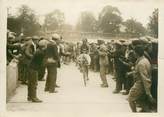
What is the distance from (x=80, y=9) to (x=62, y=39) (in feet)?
0.39

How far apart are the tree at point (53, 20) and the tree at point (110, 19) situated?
0.13 metres

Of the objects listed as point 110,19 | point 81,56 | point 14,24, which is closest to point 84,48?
point 81,56

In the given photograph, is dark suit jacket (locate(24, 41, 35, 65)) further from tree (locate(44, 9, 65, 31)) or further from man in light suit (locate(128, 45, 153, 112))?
man in light suit (locate(128, 45, 153, 112))

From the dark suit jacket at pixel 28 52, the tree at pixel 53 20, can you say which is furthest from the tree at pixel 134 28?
the dark suit jacket at pixel 28 52

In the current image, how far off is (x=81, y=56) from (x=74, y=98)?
0.48 feet

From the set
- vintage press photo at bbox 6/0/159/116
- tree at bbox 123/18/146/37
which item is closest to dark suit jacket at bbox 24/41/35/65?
vintage press photo at bbox 6/0/159/116

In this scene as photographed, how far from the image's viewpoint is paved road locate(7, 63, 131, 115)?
1.10 m

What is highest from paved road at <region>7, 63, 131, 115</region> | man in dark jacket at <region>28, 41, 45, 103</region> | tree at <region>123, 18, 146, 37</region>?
tree at <region>123, 18, 146, 37</region>

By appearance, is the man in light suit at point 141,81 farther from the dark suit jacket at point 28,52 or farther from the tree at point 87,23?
the dark suit jacket at point 28,52

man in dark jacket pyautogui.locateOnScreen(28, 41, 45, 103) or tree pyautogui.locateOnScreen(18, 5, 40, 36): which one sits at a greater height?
tree pyautogui.locateOnScreen(18, 5, 40, 36)

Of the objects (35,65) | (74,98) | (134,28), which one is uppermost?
(134,28)

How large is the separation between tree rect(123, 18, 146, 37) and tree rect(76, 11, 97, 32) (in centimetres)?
11

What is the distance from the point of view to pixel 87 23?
1113 mm

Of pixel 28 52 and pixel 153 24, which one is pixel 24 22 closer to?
pixel 28 52
